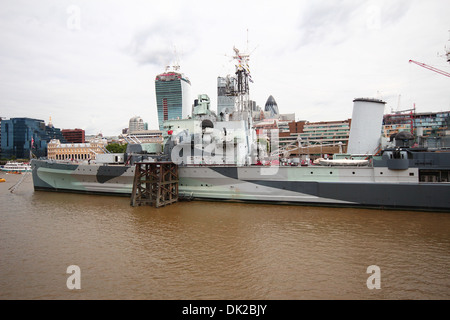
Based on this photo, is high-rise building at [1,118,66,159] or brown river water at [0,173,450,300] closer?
brown river water at [0,173,450,300]

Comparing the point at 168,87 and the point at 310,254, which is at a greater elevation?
the point at 168,87

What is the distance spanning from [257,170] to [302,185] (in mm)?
2932

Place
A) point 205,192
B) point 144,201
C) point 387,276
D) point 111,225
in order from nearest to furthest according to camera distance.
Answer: point 387,276, point 111,225, point 144,201, point 205,192

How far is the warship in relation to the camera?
541 inches

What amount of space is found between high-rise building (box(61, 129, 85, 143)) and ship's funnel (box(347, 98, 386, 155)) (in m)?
135

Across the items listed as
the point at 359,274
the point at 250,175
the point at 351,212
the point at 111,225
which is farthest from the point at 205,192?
the point at 359,274

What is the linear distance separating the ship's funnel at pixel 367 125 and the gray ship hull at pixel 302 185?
2652 millimetres

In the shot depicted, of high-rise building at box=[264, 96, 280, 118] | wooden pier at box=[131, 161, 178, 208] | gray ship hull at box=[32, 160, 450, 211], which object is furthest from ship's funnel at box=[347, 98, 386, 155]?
high-rise building at box=[264, 96, 280, 118]

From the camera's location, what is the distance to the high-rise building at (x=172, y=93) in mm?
110875

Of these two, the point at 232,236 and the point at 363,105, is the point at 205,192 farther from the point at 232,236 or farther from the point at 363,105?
the point at 363,105

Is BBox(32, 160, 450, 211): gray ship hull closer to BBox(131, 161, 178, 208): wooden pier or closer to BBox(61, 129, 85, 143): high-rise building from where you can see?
BBox(131, 161, 178, 208): wooden pier

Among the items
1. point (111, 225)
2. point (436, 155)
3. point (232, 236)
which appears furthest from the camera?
point (436, 155)

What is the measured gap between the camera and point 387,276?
6.72m
